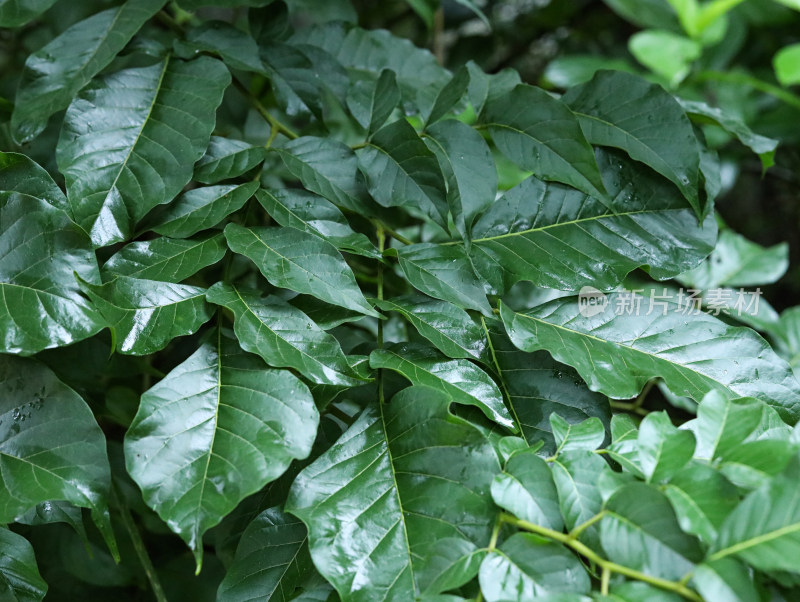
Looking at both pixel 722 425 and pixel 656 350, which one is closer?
pixel 722 425

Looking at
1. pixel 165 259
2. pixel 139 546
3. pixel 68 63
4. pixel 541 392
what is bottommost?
pixel 139 546

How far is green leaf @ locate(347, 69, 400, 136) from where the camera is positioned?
2.55 feet

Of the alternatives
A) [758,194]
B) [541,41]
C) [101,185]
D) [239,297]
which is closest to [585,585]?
[239,297]

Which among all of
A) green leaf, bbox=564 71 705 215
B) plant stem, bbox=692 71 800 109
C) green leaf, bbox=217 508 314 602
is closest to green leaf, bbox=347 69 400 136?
green leaf, bbox=564 71 705 215

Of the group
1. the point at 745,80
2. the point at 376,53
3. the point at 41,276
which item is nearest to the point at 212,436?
the point at 41,276

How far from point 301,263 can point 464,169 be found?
22 centimetres

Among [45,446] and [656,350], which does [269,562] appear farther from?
[656,350]

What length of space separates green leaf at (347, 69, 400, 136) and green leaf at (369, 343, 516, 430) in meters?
0.30

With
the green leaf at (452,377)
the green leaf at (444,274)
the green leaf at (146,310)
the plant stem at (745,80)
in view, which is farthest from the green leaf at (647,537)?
the plant stem at (745,80)

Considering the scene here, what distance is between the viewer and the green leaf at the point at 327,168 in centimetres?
73

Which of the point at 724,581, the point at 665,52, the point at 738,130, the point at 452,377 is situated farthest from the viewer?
the point at 665,52

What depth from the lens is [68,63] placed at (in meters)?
0.76

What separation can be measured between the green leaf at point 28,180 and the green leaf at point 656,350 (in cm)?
46

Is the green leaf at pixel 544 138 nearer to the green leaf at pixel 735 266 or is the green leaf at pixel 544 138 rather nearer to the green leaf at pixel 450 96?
the green leaf at pixel 450 96
